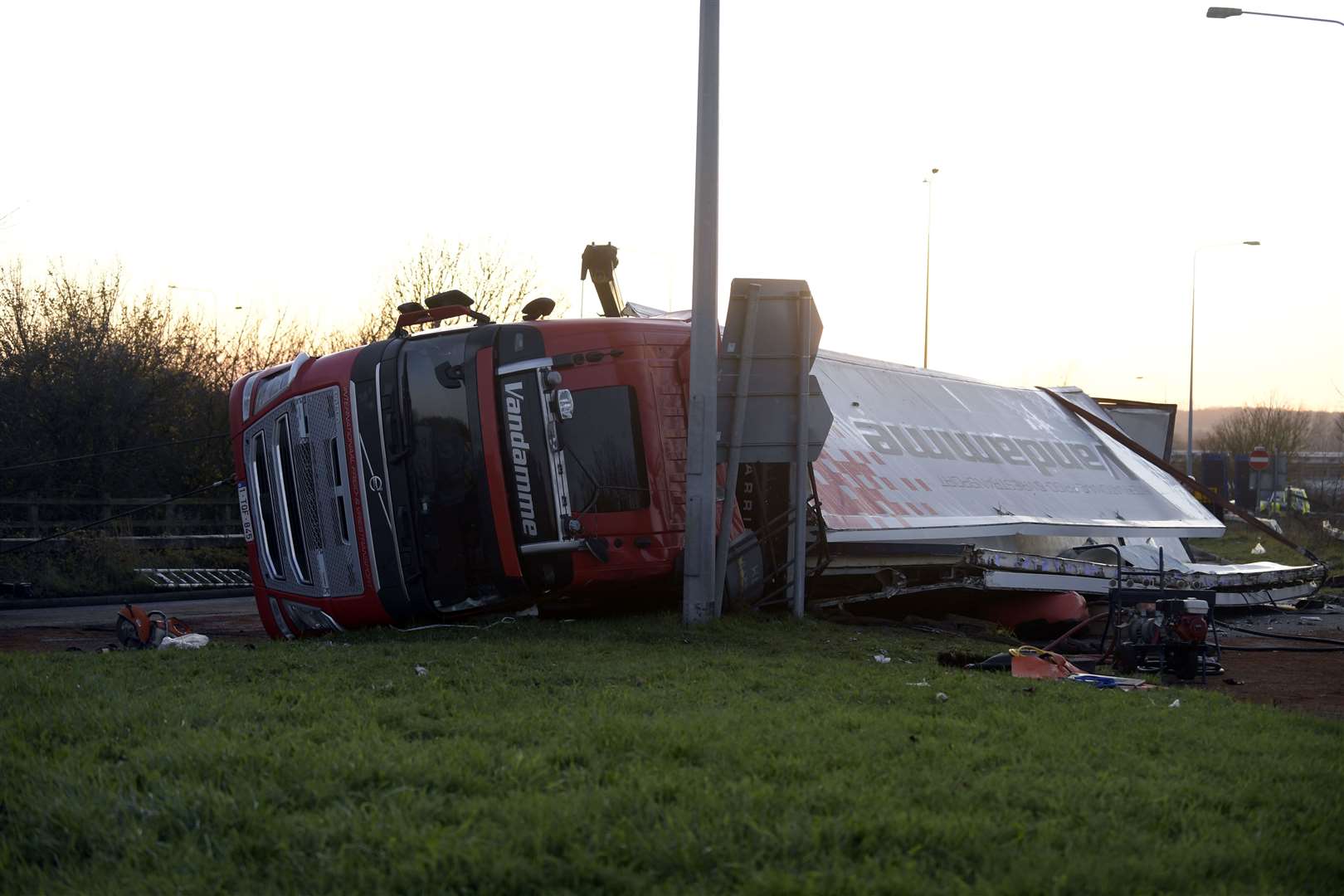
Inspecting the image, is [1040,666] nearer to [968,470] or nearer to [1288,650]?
[1288,650]

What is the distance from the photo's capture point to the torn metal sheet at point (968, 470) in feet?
41.4

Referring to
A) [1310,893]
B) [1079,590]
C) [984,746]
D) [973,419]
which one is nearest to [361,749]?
[984,746]

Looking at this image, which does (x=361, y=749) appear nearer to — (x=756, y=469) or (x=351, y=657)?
(x=351, y=657)

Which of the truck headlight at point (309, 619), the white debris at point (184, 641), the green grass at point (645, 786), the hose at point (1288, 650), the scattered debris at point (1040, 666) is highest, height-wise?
the green grass at point (645, 786)

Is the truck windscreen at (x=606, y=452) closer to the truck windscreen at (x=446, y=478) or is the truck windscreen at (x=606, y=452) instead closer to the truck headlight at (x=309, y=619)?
the truck windscreen at (x=446, y=478)

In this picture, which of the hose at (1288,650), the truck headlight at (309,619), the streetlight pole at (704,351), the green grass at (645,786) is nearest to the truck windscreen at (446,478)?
the truck headlight at (309,619)

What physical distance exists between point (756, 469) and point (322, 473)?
346 cm

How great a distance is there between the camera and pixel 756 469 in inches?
441

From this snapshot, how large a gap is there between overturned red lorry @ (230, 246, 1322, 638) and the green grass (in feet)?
7.88

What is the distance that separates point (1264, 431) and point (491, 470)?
6526 centimetres

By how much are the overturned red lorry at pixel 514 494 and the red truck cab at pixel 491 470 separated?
13mm

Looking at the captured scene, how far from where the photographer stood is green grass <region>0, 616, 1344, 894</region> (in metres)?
3.75

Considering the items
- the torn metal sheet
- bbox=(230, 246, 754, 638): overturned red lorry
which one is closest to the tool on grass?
bbox=(230, 246, 754, 638): overturned red lorry

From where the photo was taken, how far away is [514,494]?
9.45 metres
